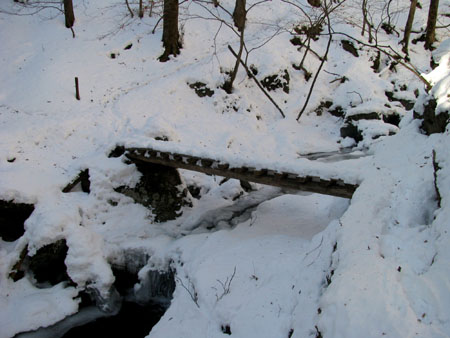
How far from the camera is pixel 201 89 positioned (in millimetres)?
13789

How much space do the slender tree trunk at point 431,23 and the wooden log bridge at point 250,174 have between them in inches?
573

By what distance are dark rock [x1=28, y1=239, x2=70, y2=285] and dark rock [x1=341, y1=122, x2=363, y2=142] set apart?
37.1 feet

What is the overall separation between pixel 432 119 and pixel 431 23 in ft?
49.7

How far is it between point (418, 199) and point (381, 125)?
990cm

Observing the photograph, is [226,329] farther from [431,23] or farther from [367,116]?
[431,23]

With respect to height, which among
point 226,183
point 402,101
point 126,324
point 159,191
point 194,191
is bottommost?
point 126,324

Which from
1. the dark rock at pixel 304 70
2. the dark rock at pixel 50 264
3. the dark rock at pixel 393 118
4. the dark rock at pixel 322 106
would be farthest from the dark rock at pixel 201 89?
the dark rock at pixel 50 264

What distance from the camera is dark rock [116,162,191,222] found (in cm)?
862

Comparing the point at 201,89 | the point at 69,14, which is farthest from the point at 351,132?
the point at 69,14

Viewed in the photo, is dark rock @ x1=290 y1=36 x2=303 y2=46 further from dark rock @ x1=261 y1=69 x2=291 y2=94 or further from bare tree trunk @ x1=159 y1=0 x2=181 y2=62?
bare tree trunk @ x1=159 y1=0 x2=181 y2=62

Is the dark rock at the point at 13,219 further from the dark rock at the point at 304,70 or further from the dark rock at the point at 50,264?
the dark rock at the point at 304,70

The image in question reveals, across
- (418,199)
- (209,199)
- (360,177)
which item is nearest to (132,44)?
(209,199)

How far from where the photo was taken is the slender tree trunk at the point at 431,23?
15.4 m

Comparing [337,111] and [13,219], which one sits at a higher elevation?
[337,111]
